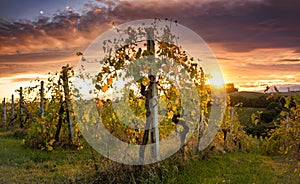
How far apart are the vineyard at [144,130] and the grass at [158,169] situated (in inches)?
0.8

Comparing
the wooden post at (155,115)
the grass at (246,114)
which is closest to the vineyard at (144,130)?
the wooden post at (155,115)

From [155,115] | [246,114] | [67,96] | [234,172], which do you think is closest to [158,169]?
[155,115]

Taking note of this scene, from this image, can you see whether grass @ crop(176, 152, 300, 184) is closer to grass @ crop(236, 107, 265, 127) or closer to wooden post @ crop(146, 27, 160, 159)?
wooden post @ crop(146, 27, 160, 159)

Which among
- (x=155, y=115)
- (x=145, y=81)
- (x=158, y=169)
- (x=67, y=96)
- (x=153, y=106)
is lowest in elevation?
(x=158, y=169)

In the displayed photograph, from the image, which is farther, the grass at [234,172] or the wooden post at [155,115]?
the grass at [234,172]

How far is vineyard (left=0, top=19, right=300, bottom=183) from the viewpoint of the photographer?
610 cm

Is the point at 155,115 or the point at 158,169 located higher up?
the point at 155,115

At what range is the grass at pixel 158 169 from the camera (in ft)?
19.9

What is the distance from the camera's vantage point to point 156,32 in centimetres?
655

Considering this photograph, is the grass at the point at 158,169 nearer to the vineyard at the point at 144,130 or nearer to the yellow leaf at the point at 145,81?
the vineyard at the point at 144,130

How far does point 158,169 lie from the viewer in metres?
6.19

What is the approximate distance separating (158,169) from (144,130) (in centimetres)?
78

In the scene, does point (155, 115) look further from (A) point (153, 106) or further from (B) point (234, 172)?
(B) point (234, 172)

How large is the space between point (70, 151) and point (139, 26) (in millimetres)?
5206
